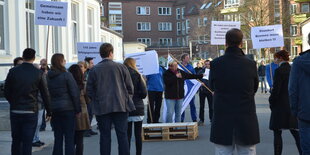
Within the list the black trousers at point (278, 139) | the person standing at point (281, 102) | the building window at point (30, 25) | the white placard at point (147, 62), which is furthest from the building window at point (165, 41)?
the person standing at point (281, 102)

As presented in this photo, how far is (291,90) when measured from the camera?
634cm

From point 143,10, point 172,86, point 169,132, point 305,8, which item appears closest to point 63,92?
point 169,132

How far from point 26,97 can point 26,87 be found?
0.50 ft

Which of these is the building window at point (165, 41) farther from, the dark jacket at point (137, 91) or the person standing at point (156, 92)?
the dark jacket at point (137, 91)

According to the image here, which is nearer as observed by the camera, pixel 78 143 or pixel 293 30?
pixel 78 143

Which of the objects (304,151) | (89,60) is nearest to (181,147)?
(89,60)

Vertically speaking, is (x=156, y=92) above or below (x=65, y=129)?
above

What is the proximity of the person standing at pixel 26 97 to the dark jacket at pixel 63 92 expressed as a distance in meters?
0.26

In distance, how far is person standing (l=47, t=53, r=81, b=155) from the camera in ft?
28.4

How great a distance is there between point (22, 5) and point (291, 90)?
50.0 ft

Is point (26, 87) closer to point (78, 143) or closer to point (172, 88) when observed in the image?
point (78, 143)

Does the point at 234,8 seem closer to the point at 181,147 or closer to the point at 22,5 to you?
the point at 22,5

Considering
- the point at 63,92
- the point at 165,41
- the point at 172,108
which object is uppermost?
the point at 165,41

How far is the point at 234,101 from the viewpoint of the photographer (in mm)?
6145
